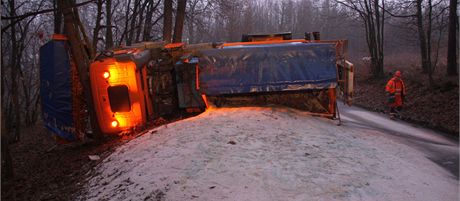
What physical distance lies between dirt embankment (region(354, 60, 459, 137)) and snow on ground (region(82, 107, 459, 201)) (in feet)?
17.7

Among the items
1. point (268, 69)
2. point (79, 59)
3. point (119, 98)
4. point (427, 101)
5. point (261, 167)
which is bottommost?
point (427, 101)

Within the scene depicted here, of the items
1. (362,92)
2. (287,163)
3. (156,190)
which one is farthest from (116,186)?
(362,92)

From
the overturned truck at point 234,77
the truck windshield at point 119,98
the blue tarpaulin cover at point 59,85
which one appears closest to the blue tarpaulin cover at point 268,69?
the overturned truck at point 234,77

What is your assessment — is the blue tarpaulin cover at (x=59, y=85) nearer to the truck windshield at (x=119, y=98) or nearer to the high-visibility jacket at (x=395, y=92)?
the truck windshield at (x=119, y=98)

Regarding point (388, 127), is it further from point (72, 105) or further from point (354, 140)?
point (72, 105)

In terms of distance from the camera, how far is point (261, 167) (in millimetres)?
6047

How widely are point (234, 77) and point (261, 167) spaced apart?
15.4 feet

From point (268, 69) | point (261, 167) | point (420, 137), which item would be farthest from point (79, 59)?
point (420, 137)

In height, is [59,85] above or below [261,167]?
above

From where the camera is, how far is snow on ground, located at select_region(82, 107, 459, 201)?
5.40 metres

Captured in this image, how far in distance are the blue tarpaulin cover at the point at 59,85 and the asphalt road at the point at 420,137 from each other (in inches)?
270

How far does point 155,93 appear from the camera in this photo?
10742mm

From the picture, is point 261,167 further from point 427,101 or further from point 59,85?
point 427,101

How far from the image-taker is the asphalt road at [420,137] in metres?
8.77
